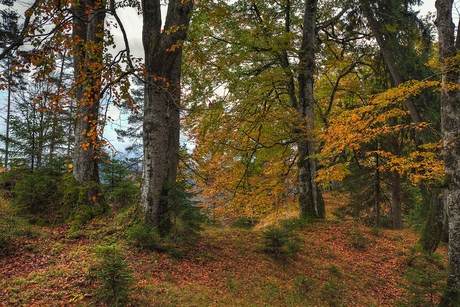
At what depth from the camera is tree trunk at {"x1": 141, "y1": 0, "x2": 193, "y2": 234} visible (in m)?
5.50

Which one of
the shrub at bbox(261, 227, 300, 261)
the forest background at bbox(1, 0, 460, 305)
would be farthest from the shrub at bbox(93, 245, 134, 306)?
the shrub at bbox(261, 227, 300, 261)

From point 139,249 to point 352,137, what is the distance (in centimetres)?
622

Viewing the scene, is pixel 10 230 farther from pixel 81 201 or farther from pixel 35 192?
pixel 35 192

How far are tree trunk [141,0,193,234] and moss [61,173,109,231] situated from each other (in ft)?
5.51

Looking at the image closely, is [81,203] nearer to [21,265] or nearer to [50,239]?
[50,239]

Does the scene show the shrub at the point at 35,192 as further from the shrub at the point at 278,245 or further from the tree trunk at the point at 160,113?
the shrub at the point at 278,245

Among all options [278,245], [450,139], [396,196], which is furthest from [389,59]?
[278,245]

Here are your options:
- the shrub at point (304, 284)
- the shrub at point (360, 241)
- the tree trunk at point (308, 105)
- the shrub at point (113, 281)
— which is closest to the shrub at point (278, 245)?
Result: the shrub at point (304, 284)

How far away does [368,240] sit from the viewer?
840cm

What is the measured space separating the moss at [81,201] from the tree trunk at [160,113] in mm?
1678

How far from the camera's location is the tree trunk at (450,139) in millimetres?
4824

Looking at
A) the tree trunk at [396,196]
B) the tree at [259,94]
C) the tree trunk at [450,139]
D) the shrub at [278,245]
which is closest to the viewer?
the tree trunk at [450,139]

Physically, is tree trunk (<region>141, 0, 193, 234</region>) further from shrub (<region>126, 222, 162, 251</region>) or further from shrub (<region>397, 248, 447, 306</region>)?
shrub (<region>397, 248, 447, 306</region>)

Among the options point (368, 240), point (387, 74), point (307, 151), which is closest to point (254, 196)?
point (307, 151)
